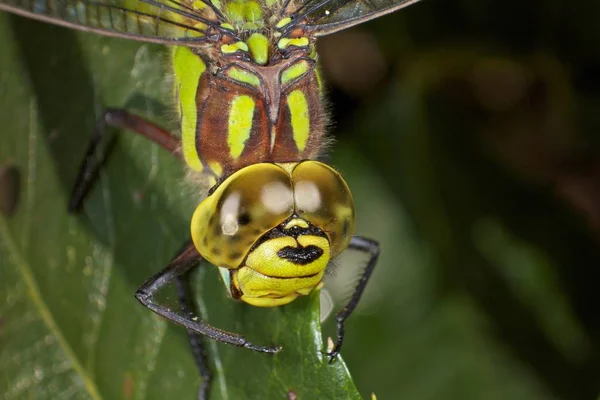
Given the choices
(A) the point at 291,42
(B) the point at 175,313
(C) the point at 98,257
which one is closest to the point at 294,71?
(A) the point at 291,42

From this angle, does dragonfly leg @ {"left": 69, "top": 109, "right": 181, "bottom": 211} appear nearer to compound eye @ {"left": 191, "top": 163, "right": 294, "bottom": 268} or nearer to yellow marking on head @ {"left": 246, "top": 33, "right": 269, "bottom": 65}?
yellow marking on head @ {"left": 246, "top": 33, "right": 269, "bottom": 65}

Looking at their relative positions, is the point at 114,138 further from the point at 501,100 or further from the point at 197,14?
the point at 501,100

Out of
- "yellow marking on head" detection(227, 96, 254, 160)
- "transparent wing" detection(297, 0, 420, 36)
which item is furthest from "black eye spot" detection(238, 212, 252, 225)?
"transparent wing" detection(297, 0, 420, 36)

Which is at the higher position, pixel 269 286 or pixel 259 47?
pixel 259 47

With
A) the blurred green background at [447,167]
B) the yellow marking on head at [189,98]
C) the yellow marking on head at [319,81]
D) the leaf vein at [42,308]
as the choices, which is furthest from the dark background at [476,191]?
the leaf vein at [42,308]

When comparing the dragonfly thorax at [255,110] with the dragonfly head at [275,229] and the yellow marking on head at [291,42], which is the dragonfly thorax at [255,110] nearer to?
the yellow marking on head at [291,42]

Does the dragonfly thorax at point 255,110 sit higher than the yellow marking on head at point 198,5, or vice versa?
the yellow marking on head at point 198,5

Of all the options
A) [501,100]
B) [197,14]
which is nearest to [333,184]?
[197,14]

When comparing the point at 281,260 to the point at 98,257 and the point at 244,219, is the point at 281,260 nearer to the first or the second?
the point at 244,219
